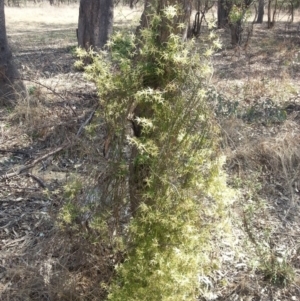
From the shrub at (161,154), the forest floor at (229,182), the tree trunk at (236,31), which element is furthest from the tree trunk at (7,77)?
the tree trunk at (236,31)

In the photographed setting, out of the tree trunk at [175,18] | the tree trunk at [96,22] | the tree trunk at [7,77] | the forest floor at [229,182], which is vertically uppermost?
the tree trunk at [175,18]

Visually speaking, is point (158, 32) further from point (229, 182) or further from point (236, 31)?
point (236, 31)

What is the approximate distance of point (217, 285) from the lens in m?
3.31

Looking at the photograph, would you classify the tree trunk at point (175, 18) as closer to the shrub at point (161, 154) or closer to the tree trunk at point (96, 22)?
the shrub at point (161, 154)

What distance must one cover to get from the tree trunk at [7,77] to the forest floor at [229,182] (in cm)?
16

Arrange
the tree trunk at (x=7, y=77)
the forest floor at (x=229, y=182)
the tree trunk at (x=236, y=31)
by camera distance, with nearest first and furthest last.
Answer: the forest floor at (x=229, y=182), the tree trunk at (x=7, y=77), the tree trunk at (x=236, y=31)

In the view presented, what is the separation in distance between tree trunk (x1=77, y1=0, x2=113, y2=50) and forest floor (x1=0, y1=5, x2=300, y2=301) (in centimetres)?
72

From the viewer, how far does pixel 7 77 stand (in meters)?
5.52

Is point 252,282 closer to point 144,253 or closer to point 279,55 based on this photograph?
point 144,253

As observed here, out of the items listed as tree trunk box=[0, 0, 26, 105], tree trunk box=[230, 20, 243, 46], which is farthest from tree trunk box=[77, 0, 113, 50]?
tree trunk box=[230, 20, 243, 46]

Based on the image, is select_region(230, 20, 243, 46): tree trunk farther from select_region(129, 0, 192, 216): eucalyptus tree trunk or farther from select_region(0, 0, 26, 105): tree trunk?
select_region(129, 0, 192, 216): eucalyptus tree trunk

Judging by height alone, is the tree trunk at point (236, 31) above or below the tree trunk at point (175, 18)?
below

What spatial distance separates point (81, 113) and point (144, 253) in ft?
10.6

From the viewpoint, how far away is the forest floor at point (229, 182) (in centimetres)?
292
